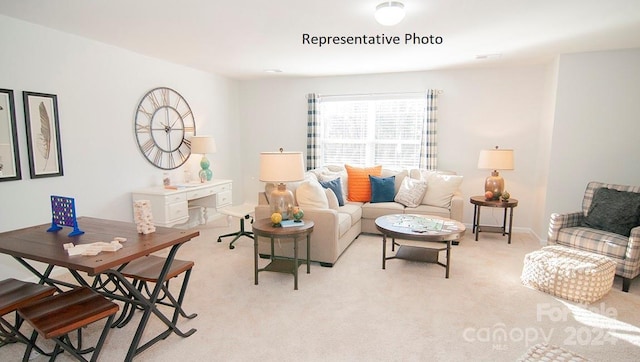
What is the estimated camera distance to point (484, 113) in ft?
17.0

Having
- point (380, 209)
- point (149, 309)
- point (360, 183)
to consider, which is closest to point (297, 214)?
point (149, 309)

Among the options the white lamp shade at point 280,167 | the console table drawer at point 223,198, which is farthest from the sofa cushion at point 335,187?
the console table drawer at point 223,198

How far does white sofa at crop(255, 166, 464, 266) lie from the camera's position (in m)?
3.68

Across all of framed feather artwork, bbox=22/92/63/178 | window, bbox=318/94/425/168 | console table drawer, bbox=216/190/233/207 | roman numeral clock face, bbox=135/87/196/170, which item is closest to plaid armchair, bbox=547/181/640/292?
window, bbox=318/94/425/168

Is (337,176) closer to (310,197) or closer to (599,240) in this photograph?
(310,197)

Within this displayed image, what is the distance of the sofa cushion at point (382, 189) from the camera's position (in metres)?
5.00

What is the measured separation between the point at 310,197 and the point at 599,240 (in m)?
2.88

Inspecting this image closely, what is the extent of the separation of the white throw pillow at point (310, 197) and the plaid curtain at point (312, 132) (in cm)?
218

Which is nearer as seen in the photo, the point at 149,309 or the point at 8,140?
the point at 149,309

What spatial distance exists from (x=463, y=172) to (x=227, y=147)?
13.3ft

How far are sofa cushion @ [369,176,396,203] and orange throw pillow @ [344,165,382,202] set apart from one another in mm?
102

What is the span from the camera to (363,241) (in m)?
4.64

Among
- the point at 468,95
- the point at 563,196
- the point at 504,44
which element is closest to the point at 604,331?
the point at 563,196

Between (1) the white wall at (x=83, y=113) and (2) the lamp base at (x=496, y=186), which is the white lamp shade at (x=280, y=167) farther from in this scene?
(2) the lamp base at (x=496, y=186)
